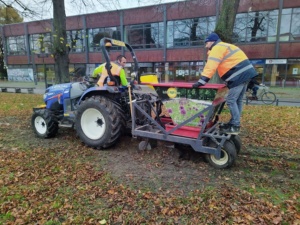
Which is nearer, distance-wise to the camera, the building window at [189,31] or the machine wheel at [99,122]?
the machine wheel at [99,122]

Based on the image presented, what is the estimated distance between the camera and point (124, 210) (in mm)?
2760

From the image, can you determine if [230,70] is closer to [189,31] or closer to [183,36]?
[189,31]

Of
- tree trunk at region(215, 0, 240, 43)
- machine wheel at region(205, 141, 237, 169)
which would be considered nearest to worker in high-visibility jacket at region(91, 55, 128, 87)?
machine wheel at region(205, 141, 237, 169)

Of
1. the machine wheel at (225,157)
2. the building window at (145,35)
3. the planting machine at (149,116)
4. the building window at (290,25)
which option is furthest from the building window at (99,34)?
the machine wheel at (225,157)

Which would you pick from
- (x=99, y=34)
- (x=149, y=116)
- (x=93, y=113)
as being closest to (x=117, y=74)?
(x=93, y=113)

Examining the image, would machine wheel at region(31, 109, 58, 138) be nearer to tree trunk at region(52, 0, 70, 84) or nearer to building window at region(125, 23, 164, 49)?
tree trunk at region(52, 0, 70, 84)

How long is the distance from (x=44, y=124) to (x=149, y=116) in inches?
106

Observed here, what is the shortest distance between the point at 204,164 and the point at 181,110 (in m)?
0.96

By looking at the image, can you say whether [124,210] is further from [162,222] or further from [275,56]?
[275,56]

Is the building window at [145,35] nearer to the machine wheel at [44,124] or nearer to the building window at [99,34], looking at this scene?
the building window at [99,34]

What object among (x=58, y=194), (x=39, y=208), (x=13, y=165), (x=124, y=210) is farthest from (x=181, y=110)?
(x=13, y=165)

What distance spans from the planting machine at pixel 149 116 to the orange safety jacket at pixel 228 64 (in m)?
0.20

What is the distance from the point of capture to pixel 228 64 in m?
3.76

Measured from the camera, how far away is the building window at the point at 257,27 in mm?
20984
